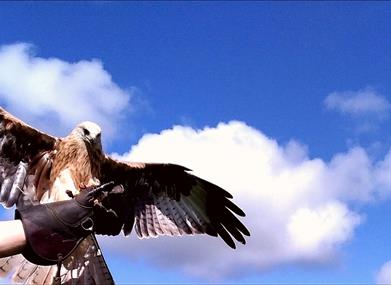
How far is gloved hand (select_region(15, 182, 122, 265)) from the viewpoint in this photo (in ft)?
10.6

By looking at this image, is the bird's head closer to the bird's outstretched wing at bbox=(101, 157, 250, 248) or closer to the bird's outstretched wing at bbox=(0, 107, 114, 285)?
the bird's outstretched wing at bbox=(0, 107, 114, 285)

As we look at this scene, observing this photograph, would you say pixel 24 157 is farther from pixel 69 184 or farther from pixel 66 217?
pixel 66 217

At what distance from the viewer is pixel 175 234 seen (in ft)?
30.7

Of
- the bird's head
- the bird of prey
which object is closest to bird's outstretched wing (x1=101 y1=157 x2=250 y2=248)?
the bird of prey

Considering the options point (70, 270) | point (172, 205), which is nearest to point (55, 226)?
point (70, 270)

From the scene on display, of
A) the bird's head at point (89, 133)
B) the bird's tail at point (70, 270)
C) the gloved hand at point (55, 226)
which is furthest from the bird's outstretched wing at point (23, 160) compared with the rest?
the gloved hand at point (55, 226)

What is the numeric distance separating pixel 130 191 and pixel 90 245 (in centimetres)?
232

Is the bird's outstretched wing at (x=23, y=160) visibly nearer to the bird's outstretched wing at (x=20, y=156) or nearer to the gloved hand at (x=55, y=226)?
the bird's outstretched wing at (x=20, y=156)

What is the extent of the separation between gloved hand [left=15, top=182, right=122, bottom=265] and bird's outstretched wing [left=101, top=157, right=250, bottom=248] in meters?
5.22

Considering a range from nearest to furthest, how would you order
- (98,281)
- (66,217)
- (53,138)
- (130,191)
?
(66,217) → (98,281) → (53,138) → (130,191)

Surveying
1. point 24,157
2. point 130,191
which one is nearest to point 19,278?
point 24,157

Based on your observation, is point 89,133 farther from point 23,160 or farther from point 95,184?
point 23,160

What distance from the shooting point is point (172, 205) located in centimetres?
955

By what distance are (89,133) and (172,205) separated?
6.76 ft
